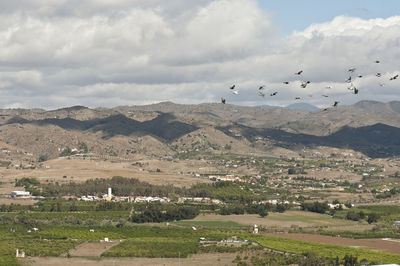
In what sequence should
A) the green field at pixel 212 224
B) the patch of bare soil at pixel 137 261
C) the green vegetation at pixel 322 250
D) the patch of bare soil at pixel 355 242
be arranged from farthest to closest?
the green field at pixel 212 224 < the patch of bare soil at pixel 355 242 < the patch of bare soil at pixel 137 261 < the green vegetation at pixel 322 250

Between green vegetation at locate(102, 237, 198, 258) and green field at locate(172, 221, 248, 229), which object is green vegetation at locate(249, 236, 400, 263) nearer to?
green vegetation at locate(102, 237, 198, 258)

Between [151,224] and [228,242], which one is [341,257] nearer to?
[228,242]

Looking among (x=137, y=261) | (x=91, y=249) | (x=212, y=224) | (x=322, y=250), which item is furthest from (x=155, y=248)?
(x=212, y=224)

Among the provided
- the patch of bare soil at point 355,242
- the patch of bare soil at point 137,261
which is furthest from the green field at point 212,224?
the patch of bare soil at point 137,261

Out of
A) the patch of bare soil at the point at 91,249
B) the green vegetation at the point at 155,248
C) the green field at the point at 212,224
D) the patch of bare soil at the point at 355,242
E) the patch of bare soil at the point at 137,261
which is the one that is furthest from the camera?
the green field at the point at 212,224

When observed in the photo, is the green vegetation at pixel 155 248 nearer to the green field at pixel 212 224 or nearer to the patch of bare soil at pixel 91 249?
the patch of bare soil at pixel 91 249

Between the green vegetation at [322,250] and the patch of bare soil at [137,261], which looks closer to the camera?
the green vegetation at [322,250]

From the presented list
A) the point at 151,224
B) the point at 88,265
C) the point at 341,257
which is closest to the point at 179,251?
the point at 88,265

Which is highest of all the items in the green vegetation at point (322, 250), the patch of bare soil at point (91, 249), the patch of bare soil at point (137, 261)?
the green vegetation at point (322, 250)
